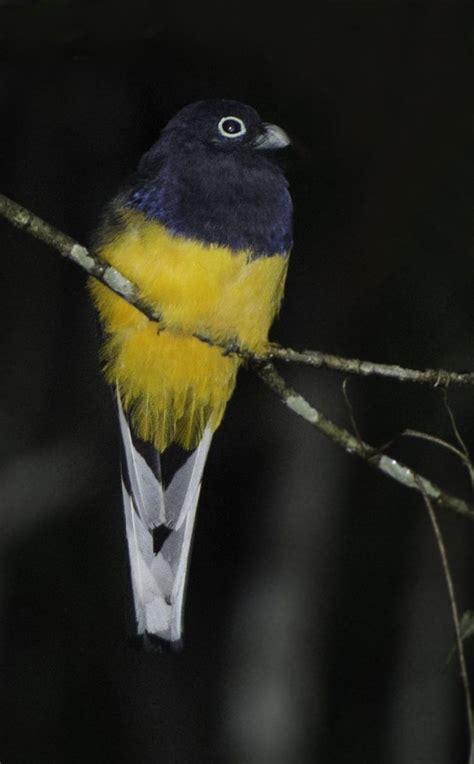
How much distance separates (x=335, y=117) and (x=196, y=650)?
1.84 meters

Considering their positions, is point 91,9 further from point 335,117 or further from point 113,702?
point 113,702

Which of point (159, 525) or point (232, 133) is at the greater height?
point (232, 133)

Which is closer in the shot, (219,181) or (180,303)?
(180,303)

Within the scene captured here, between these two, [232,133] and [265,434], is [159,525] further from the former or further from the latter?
[265,434]

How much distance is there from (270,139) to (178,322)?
1.43ft

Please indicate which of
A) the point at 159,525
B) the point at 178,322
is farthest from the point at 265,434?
the point at 178,322

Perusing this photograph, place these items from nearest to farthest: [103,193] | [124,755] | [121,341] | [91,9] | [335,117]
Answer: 1. [121,341]
2. [91,9]
3. [335,117]
4. [103,193]
5. [124,755]

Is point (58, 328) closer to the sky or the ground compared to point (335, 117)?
closer to the ground

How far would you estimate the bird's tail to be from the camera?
1.74m

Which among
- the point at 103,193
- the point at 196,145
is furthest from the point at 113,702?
the point at 196,145

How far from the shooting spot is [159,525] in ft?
6.28

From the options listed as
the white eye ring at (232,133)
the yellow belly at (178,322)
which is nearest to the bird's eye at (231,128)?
the white eye ring at (232,133)

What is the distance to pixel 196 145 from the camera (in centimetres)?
198

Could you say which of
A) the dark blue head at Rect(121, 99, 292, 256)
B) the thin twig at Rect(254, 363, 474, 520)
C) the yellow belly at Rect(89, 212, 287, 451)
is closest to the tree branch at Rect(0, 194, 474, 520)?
the thin twig at Rect(254, 363, 474, 520)
